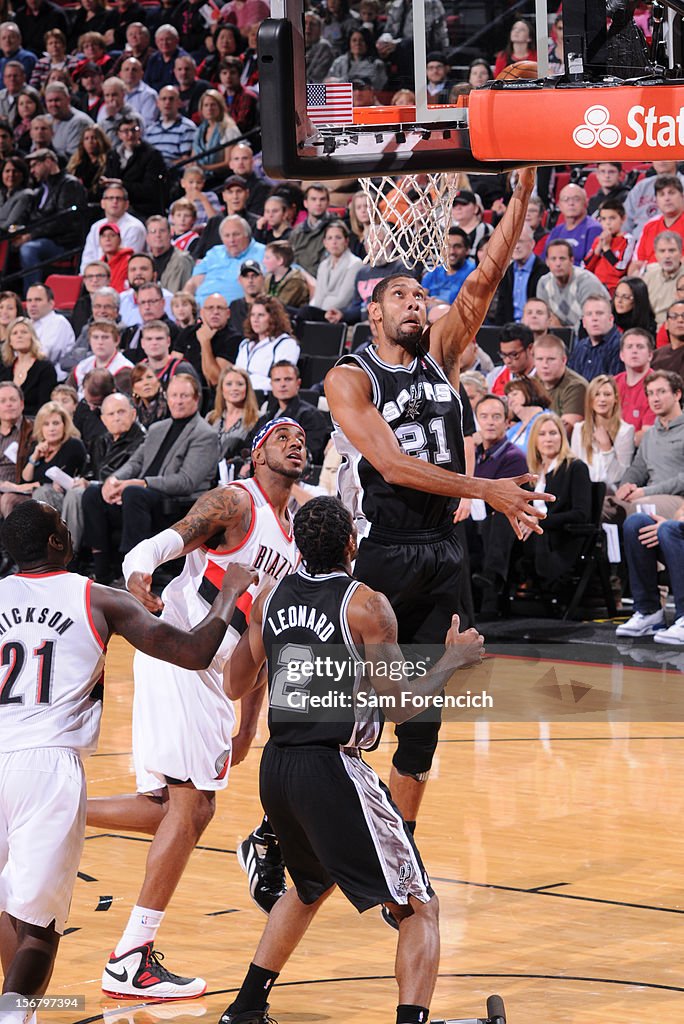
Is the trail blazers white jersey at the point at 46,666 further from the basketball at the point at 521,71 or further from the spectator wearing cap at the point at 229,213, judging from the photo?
the spectator wearing cap at the point at 229,213

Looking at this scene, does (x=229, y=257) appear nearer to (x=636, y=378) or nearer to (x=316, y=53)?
(x=636, y=378)

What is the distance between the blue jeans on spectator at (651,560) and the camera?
9648 millimetres

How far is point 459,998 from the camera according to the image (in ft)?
15.9

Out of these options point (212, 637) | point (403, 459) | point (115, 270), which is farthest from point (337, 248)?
point (212, 637)

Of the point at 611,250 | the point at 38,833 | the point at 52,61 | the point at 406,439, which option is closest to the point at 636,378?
the point at 611,250

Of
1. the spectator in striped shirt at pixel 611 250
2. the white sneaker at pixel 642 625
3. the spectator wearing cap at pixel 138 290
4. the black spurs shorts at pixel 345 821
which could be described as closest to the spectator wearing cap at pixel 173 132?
the spectator wearing cap at pixel 138 290

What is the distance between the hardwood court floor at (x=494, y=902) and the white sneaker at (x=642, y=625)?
5.62 feet

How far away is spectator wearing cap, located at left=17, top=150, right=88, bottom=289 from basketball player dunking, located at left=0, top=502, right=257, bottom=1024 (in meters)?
12.6

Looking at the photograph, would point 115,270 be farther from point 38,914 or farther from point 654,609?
point 38,914

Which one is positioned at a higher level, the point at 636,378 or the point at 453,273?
the point at 453,273

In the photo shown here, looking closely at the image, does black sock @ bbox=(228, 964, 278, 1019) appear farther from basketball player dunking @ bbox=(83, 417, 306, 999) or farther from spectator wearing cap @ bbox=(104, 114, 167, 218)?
spectator wearing cap @ bbox=(104, 114, 167, 218)

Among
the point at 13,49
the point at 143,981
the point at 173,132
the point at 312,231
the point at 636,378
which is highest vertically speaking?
the point at 13,49

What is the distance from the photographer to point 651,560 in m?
9.94

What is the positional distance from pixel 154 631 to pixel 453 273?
325 inches
